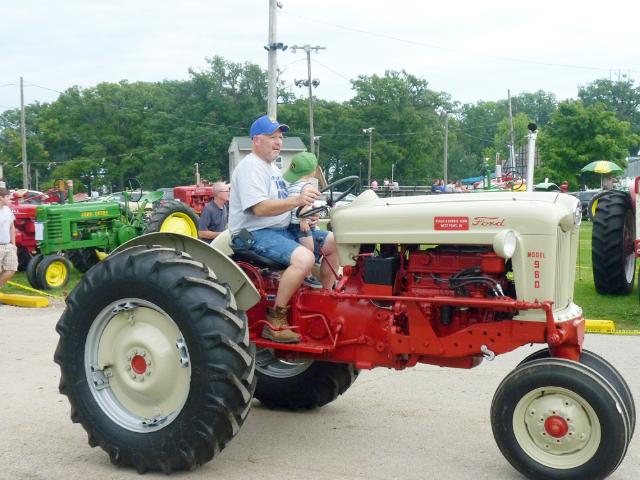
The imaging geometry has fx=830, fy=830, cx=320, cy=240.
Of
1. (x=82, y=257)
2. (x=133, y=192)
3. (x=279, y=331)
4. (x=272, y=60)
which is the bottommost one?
(x=82, y=257)

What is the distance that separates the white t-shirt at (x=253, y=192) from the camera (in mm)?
4902

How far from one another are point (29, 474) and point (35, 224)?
400 inches

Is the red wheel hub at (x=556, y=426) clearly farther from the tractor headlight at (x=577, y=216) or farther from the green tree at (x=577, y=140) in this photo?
the green tree at (x=577, y=140)

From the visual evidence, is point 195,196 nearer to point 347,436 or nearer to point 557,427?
point 347,436

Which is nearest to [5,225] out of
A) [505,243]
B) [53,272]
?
[53,272]

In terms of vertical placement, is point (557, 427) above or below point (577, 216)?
below

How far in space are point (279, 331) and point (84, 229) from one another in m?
10.6

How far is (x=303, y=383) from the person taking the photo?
5.56m

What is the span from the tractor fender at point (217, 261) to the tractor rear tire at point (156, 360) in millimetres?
245

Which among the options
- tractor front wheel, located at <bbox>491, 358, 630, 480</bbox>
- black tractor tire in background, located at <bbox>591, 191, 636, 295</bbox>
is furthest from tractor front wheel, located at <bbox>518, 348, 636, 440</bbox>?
black tractor tire in background, located at <bbox>591, 191, 636, 295</bbox>

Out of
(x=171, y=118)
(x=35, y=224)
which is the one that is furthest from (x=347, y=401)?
(x=171, y=118)

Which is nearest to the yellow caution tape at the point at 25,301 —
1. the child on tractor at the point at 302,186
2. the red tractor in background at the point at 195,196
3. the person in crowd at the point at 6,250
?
the person in crowd at the point at 6,250

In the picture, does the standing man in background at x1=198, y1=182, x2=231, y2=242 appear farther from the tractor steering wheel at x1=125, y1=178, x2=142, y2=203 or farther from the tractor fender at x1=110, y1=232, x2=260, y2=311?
the tractor fender at x1=110, y1=232, x2=260, y2=311

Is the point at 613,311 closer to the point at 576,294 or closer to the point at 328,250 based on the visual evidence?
the point at 576,294
